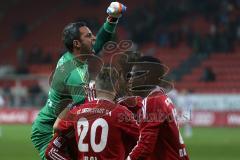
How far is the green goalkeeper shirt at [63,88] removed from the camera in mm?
7043

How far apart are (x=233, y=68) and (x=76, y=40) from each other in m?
27.0

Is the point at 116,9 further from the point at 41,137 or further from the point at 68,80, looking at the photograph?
the point at 41,137

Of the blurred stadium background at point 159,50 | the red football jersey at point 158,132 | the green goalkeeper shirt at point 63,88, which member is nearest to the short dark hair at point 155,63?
the red football jersey at point 158,132

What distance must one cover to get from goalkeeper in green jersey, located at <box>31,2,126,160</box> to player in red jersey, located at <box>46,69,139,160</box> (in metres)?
0.88

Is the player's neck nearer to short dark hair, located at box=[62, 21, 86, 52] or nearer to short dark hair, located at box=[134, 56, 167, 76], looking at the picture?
short dark hair, located at box=[134, 56, 167, 76]

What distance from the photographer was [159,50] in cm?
3725

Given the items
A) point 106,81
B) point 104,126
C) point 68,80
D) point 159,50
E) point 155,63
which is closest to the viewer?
point 106,81

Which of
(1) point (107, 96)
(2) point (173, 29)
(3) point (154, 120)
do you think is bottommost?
(3) point (154, 120)

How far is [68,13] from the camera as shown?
43.5 m

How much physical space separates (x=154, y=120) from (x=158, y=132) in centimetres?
13

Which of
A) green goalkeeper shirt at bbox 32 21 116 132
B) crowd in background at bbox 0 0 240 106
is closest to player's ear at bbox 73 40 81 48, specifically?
green goalkeeper shirt at bbox 32 21 116 132

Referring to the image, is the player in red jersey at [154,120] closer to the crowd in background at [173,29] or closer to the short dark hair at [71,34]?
the short dark hair at [71,34]

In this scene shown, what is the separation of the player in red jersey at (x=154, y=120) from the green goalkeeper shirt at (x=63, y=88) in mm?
818

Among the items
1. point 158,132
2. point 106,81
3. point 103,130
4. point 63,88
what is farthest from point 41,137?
point 106,81
